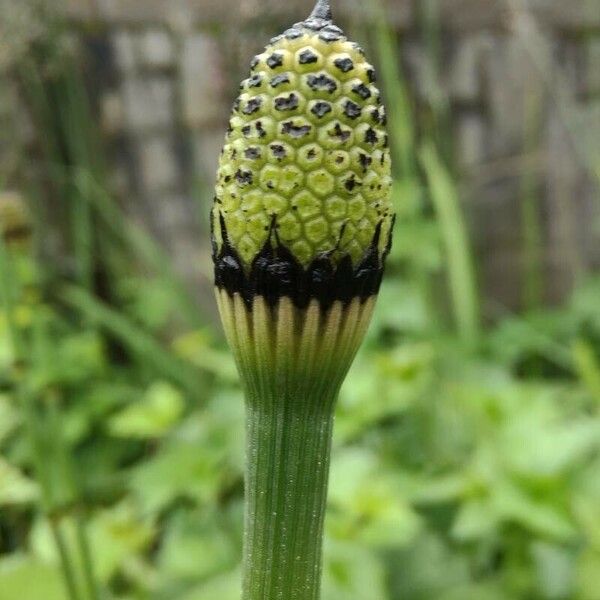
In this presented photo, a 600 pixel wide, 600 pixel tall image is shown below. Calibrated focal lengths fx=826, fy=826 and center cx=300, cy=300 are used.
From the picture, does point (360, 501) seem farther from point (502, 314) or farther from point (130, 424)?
point (502, 314)

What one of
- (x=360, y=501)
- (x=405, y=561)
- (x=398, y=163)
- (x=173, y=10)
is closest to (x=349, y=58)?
(x=360, y=501)

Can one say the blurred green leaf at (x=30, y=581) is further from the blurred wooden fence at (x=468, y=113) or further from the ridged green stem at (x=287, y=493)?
the blurred wooden fence at (x=468, y=113)

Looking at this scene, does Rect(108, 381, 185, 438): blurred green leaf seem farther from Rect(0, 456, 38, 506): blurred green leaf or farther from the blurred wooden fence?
the blurred wooden fence

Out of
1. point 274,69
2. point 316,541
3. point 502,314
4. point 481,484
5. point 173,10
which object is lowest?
point 502,314

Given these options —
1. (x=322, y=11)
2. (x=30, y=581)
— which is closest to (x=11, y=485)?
(x=30, y=581)

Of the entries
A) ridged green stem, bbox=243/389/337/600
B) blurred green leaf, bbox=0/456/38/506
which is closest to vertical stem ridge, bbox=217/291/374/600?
ridged green stem, bbox=243/389/337/600

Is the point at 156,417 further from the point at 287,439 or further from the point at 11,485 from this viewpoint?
the point at 287,439
